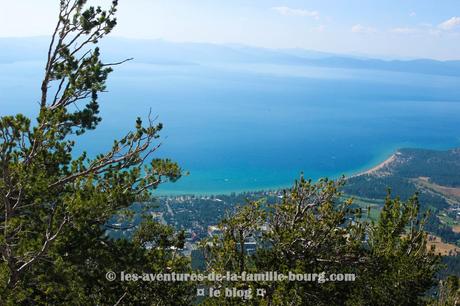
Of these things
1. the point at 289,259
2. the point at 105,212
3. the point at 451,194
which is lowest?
the point at 451,194

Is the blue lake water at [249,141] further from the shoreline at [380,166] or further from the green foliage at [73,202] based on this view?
the green foliage at [73,202]

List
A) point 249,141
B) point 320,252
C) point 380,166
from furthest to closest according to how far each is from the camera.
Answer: point 249,141 → point 380,166 → point 320,252

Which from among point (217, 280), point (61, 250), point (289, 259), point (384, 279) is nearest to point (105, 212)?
point (61, 250)

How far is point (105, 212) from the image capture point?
797cm

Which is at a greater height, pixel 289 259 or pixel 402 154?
pixel 289 259

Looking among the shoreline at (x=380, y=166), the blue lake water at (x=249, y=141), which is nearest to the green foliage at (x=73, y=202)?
the blue lake water at (x=249, y=141)

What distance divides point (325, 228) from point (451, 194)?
424 ft

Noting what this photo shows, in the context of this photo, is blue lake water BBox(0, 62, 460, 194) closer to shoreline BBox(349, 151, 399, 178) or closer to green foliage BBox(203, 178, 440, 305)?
shoreline BBox(349, 151, 399, 178)

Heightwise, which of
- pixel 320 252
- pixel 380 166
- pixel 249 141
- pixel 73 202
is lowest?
pixel 380 166

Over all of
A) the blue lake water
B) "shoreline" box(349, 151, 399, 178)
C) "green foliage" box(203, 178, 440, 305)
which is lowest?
"shoreline" box(349, 151, 399, 178)

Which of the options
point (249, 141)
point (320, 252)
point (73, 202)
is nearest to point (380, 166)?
point (249, 141)

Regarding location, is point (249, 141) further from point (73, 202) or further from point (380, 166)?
point (73, 202)

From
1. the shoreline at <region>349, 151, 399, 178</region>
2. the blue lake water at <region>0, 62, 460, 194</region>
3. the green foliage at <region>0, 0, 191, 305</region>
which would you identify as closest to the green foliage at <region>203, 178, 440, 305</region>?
the green foliage at <region>0, 0, 191, 305</region>

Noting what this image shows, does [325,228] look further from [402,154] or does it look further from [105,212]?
[402,154]
